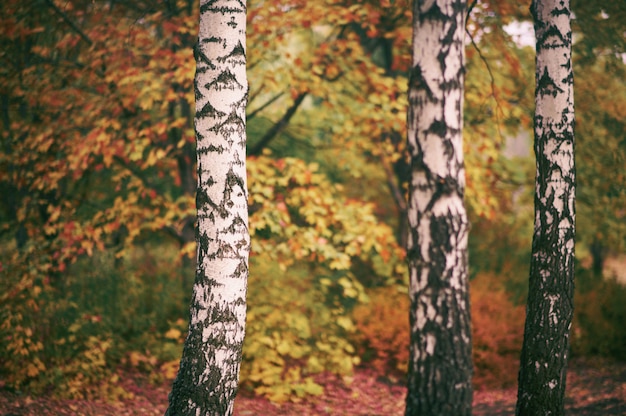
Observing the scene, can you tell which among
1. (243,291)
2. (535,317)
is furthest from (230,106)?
(535,317)

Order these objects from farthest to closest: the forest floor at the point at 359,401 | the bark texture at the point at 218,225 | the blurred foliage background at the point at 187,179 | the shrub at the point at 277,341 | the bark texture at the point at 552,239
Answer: the shrub at the point at 277,341 < the blurred foliage background at the point at 187,179 < the forest floor at the point at 359,401 < the bark texture at the point at 552,239 < the bark texture at the point at 218,225

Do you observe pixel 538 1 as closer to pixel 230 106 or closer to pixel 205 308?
pixel 230 106

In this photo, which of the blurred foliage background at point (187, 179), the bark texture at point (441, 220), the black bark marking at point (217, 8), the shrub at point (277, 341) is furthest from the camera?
the shrub at point (277, 341)

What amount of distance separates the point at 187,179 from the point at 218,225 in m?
4.28

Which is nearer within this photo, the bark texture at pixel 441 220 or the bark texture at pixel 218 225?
the bark texture at pixel 441 220

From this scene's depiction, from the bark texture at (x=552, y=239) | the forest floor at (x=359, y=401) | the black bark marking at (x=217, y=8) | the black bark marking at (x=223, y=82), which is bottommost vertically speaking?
the forest floor at (x=359, y=401)

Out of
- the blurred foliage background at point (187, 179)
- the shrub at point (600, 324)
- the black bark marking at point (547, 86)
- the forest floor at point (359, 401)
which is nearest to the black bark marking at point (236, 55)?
the blurred foliage background at point (187, 179)

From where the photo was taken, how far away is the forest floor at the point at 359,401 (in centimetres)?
557

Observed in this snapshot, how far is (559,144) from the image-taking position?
14.5 feet

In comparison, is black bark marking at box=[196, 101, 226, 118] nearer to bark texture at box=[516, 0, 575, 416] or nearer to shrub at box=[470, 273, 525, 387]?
bark texture at box=[516, 0, 575, 416]

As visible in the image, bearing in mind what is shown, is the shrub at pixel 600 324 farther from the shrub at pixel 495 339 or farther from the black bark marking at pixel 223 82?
the black bark marking at pixel 223 82

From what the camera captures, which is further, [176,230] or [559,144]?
[176,230]

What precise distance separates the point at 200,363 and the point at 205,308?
417 millimetres

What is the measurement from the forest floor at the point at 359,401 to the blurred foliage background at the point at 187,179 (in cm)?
24
